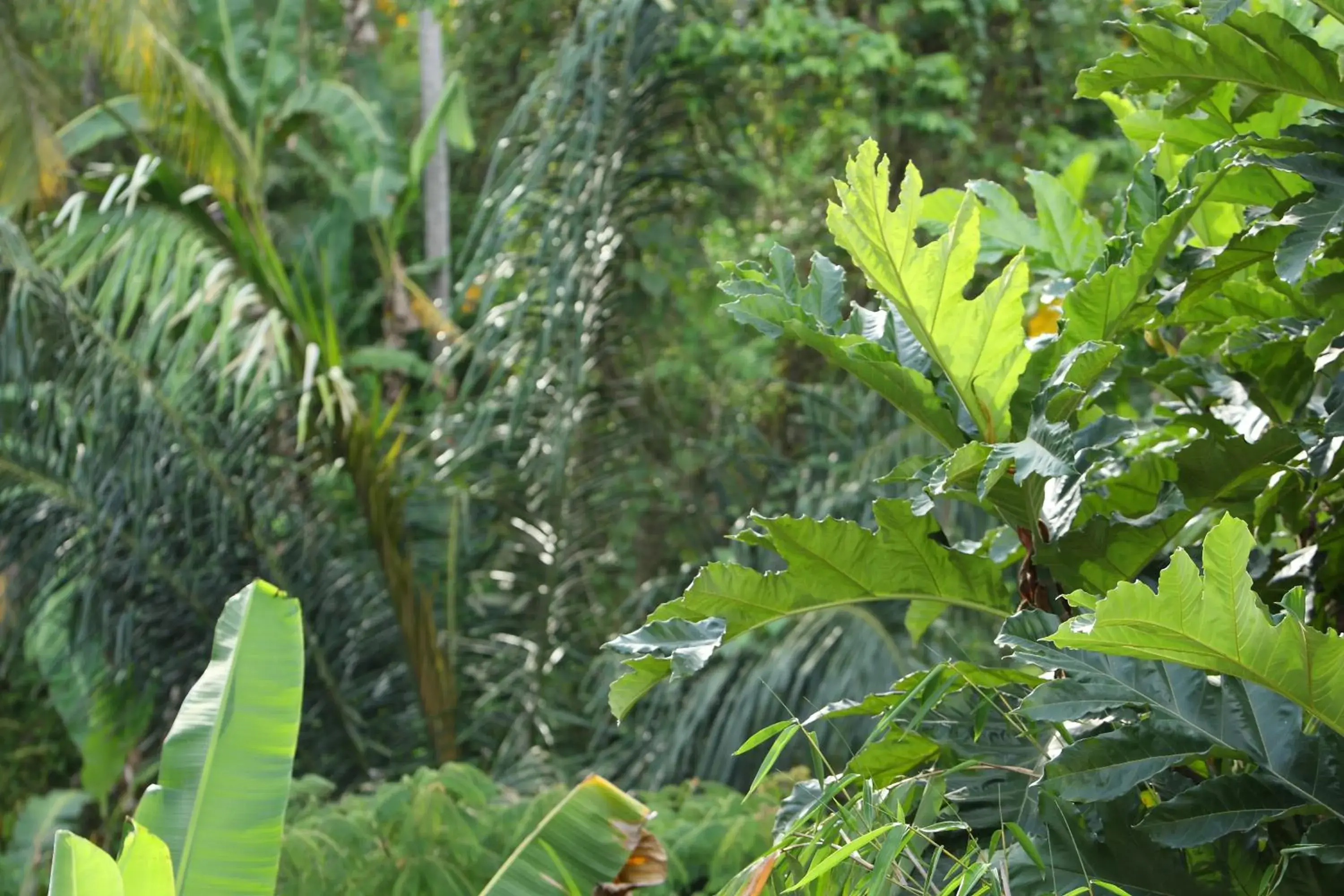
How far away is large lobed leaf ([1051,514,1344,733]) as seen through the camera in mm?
775

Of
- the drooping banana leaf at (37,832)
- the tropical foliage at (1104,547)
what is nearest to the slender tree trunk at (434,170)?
the drooping banana leaf at (37,832)

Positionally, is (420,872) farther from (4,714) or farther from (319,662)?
(4,714)

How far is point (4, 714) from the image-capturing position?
7090 millimetres

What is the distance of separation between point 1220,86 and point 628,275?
348 centimetres

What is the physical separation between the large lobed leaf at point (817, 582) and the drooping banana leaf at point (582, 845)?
2.36ft

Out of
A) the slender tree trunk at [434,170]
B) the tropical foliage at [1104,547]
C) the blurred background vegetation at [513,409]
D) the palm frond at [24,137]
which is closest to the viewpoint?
the tropical foliage at [1104,547]

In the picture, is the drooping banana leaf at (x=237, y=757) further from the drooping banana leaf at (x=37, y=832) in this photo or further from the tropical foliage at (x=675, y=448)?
the drooping banana leaf at (x=37, y=832)

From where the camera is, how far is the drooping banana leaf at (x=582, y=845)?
1726mm

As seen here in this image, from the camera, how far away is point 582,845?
177cm

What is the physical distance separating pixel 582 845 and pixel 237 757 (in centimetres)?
47

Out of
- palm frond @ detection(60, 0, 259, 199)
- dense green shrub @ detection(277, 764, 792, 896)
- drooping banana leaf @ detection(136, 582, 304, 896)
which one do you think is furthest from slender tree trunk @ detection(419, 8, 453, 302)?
drooping banana leaf @ detection(136, 582, 304, 896)

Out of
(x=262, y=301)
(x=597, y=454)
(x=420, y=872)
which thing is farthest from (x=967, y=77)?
(x=420, y=872)

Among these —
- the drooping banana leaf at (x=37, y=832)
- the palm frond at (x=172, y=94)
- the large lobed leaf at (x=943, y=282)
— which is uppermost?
the palm frond at (x=172, y=94)

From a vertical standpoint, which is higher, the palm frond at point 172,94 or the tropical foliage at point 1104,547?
the palm frond at point 172,94
